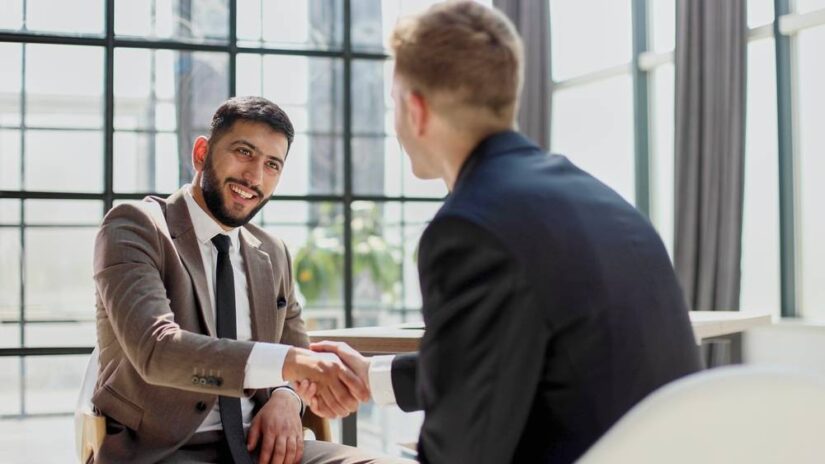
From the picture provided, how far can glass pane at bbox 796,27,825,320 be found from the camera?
201 inches

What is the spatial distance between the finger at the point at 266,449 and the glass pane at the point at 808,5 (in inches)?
158

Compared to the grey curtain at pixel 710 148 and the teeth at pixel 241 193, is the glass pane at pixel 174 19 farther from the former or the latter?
the teeth at pixel 241 193

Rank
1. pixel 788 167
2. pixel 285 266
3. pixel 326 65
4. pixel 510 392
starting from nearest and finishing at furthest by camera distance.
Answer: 1. pixel 510 392
2. pixel 285 266
3. pixel 788 167
4. pixel 326 65

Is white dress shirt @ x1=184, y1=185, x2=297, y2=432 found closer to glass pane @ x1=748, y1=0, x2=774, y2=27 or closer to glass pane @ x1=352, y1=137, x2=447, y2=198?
glass pane @ x1=748, y1=0, x2=774, y2=27

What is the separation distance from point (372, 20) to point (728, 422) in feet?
20.6

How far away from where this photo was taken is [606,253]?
130 cm

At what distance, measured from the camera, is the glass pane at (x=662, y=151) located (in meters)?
6.21

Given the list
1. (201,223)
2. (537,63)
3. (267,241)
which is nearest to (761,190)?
(537,63)

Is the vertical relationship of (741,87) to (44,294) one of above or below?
above

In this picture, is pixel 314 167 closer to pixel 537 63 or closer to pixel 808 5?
pixel 537 63

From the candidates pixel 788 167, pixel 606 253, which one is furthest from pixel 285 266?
pixel 788 167

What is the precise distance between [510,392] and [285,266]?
1490mm

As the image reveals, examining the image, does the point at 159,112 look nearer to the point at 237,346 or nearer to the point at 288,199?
the point at 288,199

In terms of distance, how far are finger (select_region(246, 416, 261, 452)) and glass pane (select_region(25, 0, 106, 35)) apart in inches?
190
